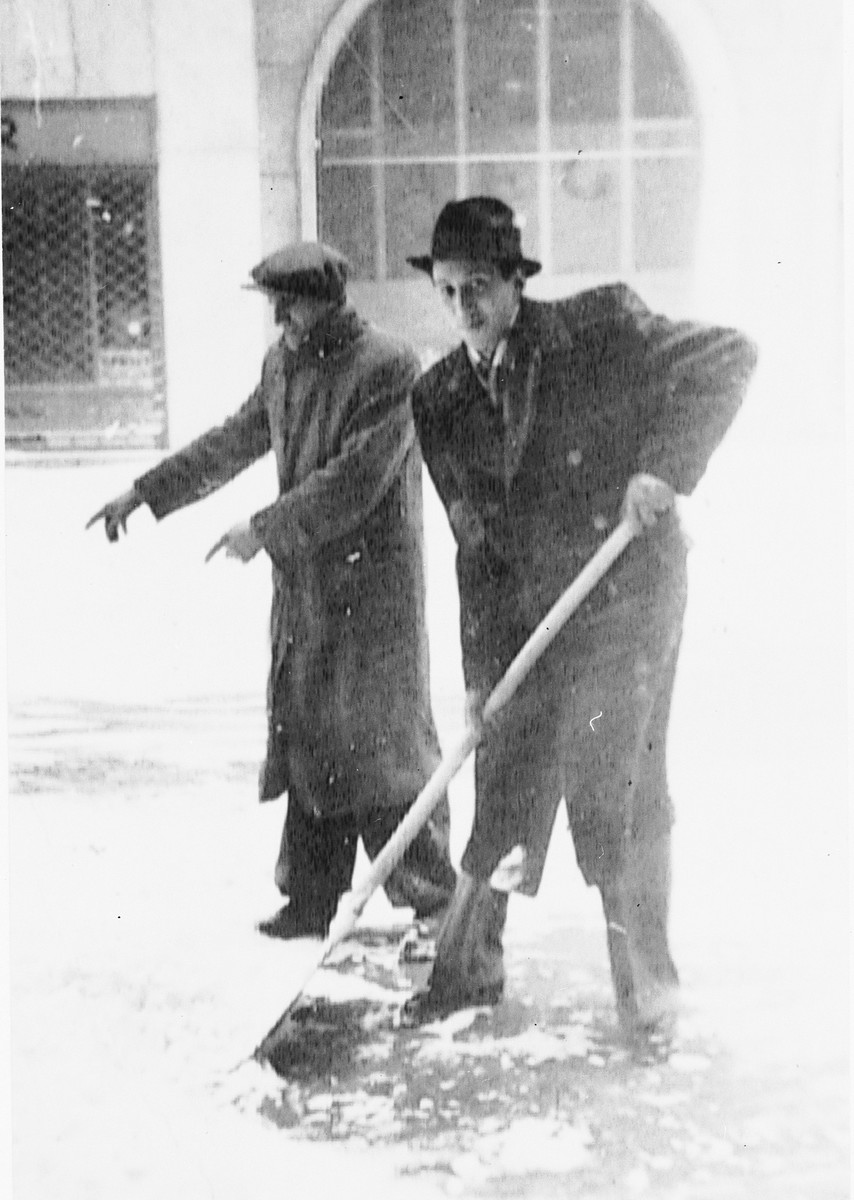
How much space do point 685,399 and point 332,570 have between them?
0.77 meters

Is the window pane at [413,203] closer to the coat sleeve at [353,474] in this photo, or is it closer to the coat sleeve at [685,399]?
the coat sleeve at [353,474]

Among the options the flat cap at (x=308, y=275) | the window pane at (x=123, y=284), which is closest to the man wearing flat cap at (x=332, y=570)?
the flat cap at (x=308, y=275)

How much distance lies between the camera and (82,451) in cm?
291

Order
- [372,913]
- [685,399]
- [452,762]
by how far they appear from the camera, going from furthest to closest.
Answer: [372,913], [452,762], [685,399]

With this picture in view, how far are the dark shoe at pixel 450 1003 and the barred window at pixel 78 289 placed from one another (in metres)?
1.25

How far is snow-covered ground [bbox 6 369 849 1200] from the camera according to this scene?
112 inches

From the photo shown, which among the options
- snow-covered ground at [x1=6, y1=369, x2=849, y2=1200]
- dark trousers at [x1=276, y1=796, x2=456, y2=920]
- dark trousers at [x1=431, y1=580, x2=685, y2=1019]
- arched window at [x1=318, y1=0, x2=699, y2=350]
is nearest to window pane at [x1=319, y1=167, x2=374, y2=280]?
arched window at [x1=318, y1=0, x2=699, y2=350]

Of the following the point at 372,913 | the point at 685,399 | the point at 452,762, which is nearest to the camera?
the point at 685,399

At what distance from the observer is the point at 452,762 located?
2883mm

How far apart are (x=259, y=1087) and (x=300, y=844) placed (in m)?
0.47

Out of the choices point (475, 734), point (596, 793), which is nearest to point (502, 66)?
point (475, 734)

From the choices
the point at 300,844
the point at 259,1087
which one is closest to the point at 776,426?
the point at 300,844

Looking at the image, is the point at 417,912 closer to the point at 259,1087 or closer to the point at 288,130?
the point at 259,1087

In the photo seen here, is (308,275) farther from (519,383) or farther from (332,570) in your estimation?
(332,570)
